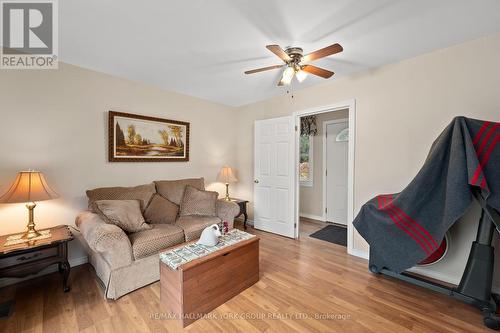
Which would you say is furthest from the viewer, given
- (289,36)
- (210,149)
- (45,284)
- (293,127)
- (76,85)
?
Answer: (210,149)

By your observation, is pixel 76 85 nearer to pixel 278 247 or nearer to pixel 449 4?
pixel 278 247

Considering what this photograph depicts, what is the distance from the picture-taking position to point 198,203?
3055 mm

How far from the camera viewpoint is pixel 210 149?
159 inches

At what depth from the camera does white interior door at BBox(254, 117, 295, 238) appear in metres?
3.52

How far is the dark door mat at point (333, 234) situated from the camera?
3.41m

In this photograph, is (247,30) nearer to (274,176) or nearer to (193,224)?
(193,224)

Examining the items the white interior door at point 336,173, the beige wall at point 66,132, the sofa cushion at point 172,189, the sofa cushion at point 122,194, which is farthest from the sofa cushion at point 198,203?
the white interior door at point 336,173

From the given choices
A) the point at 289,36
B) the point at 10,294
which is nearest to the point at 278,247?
the point at 289,36

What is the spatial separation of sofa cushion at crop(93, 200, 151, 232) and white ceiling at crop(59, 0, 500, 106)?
5.38 feet

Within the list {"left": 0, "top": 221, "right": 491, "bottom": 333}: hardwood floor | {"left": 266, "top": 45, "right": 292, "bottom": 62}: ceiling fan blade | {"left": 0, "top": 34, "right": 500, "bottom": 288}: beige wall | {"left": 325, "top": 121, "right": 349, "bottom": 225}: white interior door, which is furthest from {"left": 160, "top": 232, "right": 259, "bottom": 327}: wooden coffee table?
{"left": 325, "top": 121, "right": 349, "bottom": 225}: white interior door

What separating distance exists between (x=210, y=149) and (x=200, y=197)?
1220 millimetres

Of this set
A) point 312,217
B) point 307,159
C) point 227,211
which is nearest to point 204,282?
point 227,211

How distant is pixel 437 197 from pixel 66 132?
3.89 m

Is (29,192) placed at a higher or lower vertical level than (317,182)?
higher
